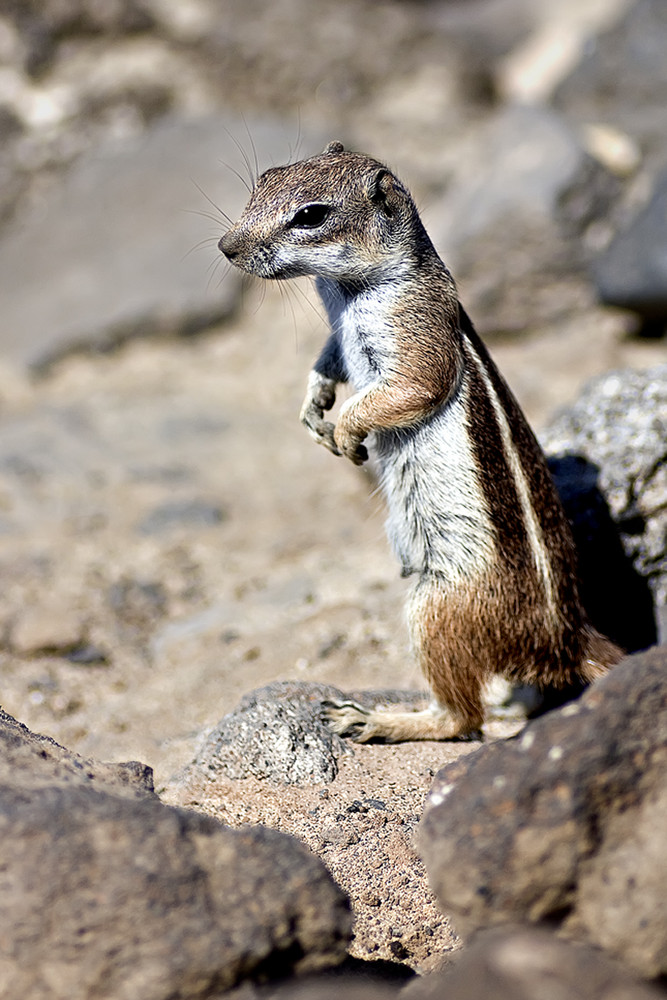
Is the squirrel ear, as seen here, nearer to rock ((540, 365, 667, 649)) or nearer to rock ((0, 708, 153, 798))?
rock ((540, 365, 667, 649))

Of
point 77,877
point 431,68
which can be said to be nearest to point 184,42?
point 431,68

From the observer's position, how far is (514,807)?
96.7 inches

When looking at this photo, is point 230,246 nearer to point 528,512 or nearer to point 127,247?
point 528,512

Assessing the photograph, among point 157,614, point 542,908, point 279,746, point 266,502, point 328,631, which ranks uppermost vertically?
point 266,502

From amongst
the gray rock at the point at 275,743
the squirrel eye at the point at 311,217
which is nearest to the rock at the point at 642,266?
the squirrel eye at the point at 311,217

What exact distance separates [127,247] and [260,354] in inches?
78.3

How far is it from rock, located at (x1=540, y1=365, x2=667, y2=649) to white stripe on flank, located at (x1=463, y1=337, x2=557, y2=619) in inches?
28.4

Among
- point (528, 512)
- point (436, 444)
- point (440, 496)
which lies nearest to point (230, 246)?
point (436, 444)

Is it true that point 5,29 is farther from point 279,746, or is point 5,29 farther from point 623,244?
point 279,746

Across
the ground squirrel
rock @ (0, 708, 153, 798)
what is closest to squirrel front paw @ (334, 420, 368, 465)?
the ground squirrel

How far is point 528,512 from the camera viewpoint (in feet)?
13.9

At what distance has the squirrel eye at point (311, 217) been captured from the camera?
13.4 feet

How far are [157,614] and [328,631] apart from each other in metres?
1.36

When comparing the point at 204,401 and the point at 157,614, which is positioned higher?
the point at 204,401
